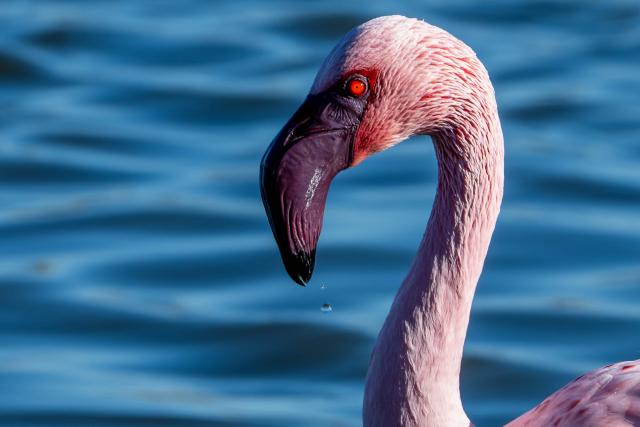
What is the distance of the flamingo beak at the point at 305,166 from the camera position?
4070 millimetres

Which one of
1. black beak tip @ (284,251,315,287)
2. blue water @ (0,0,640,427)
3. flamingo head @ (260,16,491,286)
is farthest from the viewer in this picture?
blue water @ (0,0,640,427)

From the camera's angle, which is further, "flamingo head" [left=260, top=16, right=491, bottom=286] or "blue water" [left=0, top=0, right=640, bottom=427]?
"blue water" [left=0, top=0, right=640, bottom=427]

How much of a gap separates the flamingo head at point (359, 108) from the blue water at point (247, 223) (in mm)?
2625

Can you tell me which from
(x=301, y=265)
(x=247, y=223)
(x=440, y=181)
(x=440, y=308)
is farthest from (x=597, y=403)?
(x=247, y=223)

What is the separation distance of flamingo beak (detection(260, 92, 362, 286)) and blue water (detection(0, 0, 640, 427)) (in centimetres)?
257

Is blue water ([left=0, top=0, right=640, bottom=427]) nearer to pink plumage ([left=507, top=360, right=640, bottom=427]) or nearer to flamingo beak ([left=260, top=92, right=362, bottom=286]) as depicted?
pink plumage ([left=507, top=360, right=640, bottom=427])

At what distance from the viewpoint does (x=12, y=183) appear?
9367mm

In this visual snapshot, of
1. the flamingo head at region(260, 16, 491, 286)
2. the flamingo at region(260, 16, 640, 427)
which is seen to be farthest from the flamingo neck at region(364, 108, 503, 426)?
the flamingo head at region(260, 16, 491, 286)

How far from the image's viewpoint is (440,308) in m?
4.23

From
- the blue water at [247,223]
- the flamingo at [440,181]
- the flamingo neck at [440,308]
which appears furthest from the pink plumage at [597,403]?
the blue water at [247,223]

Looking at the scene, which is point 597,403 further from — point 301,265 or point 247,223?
point 247,223

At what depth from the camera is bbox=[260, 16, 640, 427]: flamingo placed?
159 inches

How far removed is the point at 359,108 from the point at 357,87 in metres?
0.07

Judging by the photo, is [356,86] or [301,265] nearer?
[356,86]
